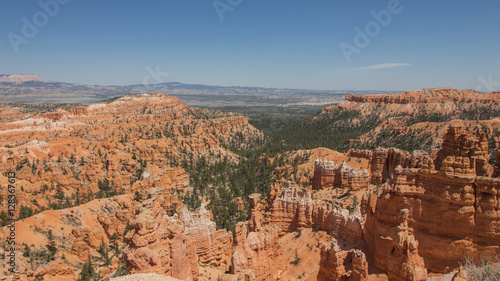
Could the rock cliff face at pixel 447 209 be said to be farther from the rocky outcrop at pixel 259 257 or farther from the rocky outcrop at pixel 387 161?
the rocky outcrop at pixel 387 161

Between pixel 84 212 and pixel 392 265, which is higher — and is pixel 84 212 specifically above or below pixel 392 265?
below

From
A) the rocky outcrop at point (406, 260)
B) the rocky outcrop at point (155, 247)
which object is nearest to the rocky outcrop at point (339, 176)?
the rocky outcrop at point (406, 260)

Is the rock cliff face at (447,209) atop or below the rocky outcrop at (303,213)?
atop

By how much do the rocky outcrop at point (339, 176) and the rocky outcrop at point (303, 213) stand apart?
383 inches

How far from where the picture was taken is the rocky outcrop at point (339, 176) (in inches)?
1407

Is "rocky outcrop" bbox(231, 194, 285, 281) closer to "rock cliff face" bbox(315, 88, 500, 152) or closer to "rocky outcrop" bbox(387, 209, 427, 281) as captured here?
"rocky outcrop" bbox(387, 209, 427, 281)

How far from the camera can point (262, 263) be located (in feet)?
52.5

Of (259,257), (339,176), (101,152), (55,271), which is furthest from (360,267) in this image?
(101,152)

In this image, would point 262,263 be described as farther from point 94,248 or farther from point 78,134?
point 78,134

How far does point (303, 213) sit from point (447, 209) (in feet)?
43.8

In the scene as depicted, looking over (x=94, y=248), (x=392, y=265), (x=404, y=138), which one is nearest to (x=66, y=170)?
(x=94, y=248)

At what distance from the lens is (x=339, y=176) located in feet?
124

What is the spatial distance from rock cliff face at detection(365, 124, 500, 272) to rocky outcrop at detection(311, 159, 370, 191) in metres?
18.3

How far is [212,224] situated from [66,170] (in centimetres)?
3081
